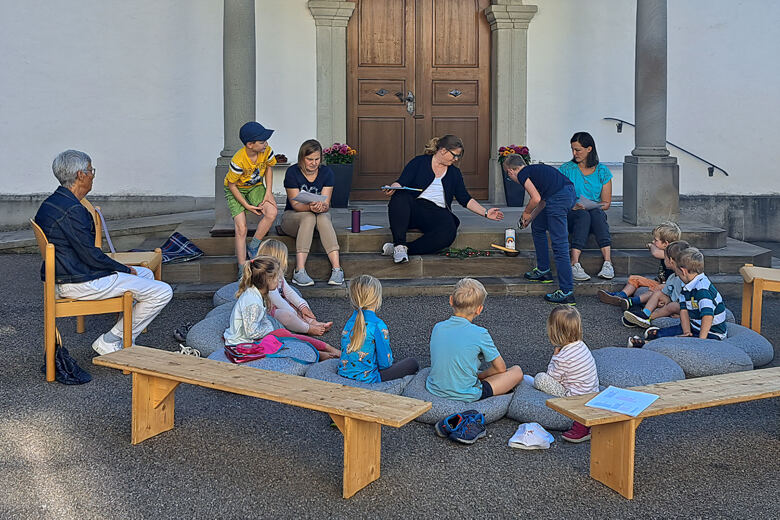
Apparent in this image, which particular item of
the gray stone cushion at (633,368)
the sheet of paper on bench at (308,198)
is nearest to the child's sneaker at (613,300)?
the gray stone cushion at (633,368)

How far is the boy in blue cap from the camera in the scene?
726 cm

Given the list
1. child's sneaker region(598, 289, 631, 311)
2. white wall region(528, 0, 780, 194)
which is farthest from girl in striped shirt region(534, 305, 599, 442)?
white wall region(528, 0, 780, 194)

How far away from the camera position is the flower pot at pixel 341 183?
9.78 m

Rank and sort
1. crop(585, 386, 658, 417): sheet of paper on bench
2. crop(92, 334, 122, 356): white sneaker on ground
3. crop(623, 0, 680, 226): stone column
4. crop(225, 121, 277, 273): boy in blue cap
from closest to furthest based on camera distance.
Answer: crop(585, 386, 658, 417): sheet of paper on bench
crop(92, 334, 122, 356): white sneaker on ground
crop(225, 121, 277, 273): boy in blue cap
crop(623, 0, 680, 226): stone column

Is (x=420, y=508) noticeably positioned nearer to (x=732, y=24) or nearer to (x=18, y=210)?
(x=18, y=210)

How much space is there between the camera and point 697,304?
219 inches

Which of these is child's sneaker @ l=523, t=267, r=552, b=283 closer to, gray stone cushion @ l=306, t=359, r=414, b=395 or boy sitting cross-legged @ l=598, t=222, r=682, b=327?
boy sitting cross-legged @ l=598, t=222, r=682, b=327


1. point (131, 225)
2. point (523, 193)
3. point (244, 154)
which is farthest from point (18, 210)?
point (523, 193)

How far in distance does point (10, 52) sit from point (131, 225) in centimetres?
238

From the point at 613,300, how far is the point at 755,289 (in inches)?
45.9

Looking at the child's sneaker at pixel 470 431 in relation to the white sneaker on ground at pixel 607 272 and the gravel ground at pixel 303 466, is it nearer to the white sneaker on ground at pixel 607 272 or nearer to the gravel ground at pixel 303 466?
the gravel ground at pixel 303 466

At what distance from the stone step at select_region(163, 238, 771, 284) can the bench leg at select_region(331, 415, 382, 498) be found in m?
3.78

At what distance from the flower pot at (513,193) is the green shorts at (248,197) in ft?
12.0

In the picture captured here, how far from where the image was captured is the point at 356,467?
366 cm
